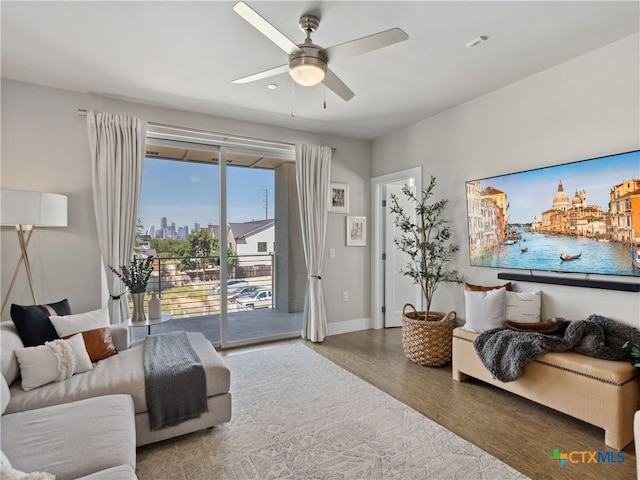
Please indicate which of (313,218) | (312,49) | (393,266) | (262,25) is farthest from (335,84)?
(393,266)

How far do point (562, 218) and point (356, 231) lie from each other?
262 centimetres

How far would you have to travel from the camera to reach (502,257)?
127 inches

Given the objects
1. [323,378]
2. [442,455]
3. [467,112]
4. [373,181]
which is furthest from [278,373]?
[467,112]

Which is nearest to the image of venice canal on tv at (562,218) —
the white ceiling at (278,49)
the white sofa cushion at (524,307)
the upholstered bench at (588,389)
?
the white sofa cushion at (524,307)

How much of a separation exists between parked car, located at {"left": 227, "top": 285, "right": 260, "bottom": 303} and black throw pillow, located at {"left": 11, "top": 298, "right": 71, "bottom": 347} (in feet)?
6.37

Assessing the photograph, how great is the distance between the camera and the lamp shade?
2520 mm

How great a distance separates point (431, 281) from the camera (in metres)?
3.83

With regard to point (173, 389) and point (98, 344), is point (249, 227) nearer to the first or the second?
point (98, 344)

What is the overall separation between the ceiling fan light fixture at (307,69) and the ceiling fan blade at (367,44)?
0.08 m

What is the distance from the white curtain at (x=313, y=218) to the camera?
4395mm

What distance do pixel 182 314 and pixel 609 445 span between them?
3905mm

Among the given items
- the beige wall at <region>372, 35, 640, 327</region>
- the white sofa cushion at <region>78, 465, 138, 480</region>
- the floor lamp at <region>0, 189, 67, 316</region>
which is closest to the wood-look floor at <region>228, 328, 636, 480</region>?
the beige wall at <region>372, 35, 640, 327</region>

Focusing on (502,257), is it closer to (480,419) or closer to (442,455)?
(480,419)

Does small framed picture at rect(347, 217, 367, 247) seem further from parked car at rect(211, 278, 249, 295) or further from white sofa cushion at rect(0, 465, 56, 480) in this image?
white sofa cushion at rect(0, 465, 56, 480)
